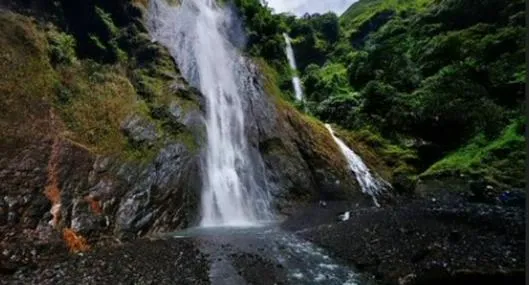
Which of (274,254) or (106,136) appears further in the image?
(106,136)

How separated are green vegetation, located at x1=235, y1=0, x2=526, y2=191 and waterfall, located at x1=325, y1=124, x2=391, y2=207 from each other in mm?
1920

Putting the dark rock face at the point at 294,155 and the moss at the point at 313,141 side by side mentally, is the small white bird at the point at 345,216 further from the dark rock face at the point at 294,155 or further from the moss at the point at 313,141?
the moss at the point at 313,141

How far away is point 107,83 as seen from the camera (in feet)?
56.3

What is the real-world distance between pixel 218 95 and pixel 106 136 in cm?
761

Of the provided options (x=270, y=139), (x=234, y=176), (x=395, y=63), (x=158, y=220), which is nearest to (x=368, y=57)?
(x=395, y=63)

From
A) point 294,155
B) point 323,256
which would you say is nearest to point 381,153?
point 294,155

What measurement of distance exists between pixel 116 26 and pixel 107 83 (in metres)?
4.44

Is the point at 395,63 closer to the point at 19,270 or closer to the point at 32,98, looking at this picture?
the point at 32,98

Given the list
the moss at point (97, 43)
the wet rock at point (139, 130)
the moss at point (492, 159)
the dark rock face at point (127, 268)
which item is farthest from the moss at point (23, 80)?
the moss at point (492, 159)

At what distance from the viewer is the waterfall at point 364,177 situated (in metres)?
20.3

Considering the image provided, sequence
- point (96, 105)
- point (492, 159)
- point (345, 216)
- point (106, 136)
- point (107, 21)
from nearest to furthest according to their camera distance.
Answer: point (106, 136)
point (96, 105)
point (345, 216)
point (107, 21)
point (492, 159)

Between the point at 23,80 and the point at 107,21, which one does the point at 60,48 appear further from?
the point at 107,21

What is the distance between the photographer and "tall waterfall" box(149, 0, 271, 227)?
17.1m

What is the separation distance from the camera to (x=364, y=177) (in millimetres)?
21234
